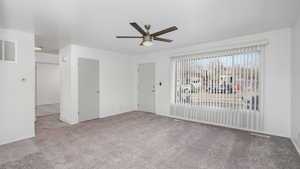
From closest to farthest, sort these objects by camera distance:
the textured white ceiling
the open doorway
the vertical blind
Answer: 1. the textured white ceiling
2. the vertical blind
3. the open doorway

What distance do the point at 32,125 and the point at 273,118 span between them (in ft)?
18.9

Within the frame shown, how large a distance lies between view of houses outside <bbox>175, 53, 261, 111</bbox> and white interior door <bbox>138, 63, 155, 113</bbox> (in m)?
1.09

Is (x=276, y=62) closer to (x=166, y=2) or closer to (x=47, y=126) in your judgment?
(x=166, y=2)

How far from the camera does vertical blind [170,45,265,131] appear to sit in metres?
3.36

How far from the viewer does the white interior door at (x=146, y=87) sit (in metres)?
5.48

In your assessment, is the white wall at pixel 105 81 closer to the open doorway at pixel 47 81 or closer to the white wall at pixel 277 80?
the open doorway at pixel 47 81

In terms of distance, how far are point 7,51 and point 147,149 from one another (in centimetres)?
365

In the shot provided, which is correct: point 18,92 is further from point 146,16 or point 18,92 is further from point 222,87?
point 222,87

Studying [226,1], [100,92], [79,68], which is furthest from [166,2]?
[100,92]

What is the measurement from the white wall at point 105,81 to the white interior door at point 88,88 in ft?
0.44

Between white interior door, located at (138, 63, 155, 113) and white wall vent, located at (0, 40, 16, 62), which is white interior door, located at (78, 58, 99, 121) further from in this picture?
white interior door, located at (138, 63, 155, 113)

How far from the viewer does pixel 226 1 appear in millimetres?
1961

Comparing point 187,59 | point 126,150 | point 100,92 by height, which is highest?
point 187,59

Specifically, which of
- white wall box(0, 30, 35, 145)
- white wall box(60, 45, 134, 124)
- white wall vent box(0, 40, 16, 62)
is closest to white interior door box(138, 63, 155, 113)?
white wall box(60, 45, 134, 124)
